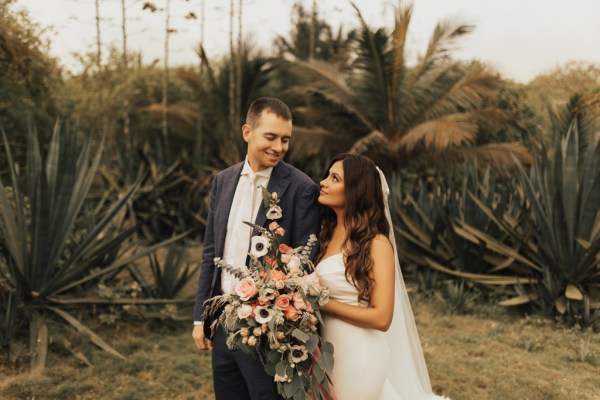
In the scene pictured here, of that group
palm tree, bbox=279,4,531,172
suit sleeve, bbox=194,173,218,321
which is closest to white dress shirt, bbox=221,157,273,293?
suit sleeve, bbox=194,173,218,321

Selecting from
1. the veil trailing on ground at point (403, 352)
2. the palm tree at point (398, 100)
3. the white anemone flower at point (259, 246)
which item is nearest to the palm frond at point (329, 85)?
the palm tree at point (398, 100)

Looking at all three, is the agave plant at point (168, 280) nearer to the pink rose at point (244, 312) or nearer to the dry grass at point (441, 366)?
the dry grass at point (441, 366)

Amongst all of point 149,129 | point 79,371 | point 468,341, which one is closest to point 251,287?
point 79,371

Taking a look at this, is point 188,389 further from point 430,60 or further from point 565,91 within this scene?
point 565,91

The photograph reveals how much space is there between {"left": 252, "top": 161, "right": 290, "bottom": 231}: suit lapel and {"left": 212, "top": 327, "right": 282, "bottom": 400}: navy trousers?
1.71 feet

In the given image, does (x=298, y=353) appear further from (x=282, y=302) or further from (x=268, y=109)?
(x=268, y=109)

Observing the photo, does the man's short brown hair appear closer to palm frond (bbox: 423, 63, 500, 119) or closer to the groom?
the groom

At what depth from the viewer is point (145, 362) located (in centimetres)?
484

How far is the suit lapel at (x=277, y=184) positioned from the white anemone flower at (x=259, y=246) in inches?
7.2

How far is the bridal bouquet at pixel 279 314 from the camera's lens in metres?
1.99

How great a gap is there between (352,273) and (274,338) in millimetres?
568

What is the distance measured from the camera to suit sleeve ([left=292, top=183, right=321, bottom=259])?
2.37m

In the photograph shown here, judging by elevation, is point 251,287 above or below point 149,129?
below

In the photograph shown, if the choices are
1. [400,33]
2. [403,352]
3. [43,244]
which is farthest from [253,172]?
[400,33]
